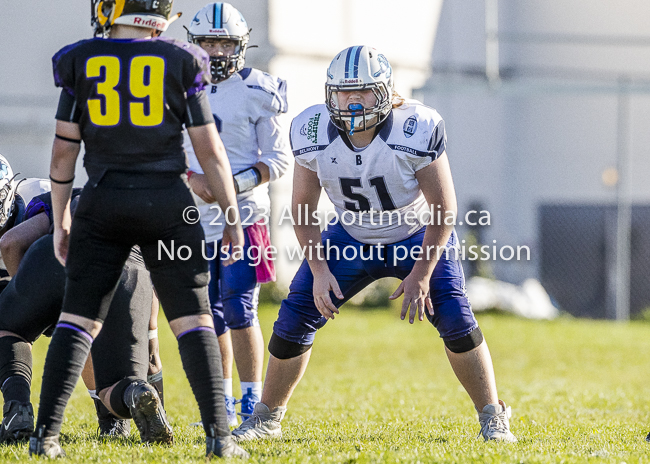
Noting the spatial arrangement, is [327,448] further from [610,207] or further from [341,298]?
[610,207]

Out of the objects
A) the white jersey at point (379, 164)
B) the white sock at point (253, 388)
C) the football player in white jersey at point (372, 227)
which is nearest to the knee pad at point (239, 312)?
the white sock at point (253, 388)

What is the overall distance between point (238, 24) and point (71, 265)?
2002mm

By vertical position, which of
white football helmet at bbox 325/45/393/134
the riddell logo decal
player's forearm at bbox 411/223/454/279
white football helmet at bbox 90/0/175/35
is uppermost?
white football helmet at bbox 90/0/175/35

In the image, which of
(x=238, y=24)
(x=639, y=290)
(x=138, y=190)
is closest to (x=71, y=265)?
(x=138, y=190)

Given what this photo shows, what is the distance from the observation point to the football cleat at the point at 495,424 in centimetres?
396

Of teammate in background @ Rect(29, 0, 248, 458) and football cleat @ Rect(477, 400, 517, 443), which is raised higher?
teammate in background @ Rect(29, 0, 248, 458)

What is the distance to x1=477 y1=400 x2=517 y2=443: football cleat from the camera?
3957 millimetres

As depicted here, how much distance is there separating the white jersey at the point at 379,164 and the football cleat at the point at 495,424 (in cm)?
93

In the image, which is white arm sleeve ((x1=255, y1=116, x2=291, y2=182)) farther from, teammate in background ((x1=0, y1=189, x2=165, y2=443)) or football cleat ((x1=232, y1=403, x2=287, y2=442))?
football cleat ((x1=232, y1=403, x2=287, y2=442))

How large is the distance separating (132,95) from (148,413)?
1.47 metres

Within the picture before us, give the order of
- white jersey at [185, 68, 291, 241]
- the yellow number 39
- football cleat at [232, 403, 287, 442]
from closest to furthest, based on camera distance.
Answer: the yellow number 39 → football cleat at [232, 403, 287, 442] → white jersey at [185, 68, 291, 241]

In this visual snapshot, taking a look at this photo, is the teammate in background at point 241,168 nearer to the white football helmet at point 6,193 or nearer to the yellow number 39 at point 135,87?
the white football helmet at point 6,193

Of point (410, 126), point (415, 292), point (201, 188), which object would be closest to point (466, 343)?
point (415, 292)

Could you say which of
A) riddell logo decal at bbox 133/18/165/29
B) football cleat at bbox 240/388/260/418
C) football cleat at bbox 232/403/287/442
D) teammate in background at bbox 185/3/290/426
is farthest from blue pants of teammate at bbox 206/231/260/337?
riddell logo decal at bbox 133/18/165/29
